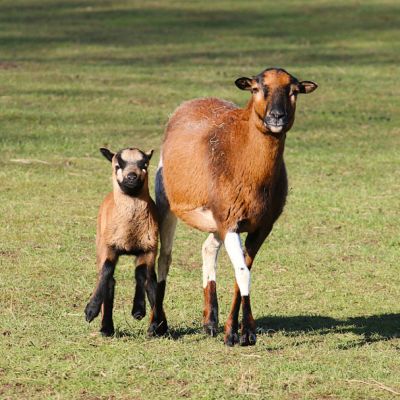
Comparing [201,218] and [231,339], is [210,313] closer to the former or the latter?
[231,339]

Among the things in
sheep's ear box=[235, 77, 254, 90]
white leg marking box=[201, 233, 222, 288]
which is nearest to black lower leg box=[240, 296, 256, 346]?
white leg marking box=[201, 233, 222, 288]

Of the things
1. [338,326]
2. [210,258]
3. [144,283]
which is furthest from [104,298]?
[338,326]

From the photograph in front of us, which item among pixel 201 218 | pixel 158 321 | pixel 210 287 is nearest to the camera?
pixel 201 218

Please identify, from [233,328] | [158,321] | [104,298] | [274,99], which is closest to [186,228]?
[158,321]

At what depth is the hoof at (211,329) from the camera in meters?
8.60

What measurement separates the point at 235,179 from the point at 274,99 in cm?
64

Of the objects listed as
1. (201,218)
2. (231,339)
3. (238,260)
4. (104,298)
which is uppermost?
(201,218)

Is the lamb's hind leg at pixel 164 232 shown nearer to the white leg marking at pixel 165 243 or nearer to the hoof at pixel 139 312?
the white leg marking at pixel 165 243

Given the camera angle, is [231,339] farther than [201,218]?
No

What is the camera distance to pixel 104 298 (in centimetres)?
817

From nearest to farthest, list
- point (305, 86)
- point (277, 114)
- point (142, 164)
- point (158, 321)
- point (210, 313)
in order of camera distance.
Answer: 1. point (277, 114)
2. point (305, 86)
3. point (142, 164)
4. point (158, 321)
5. point (210, 313)

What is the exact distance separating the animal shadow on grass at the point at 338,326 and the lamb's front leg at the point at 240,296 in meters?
0.47

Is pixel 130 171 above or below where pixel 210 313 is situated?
above

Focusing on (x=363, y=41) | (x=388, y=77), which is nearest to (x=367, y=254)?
(x=388, y=77)
